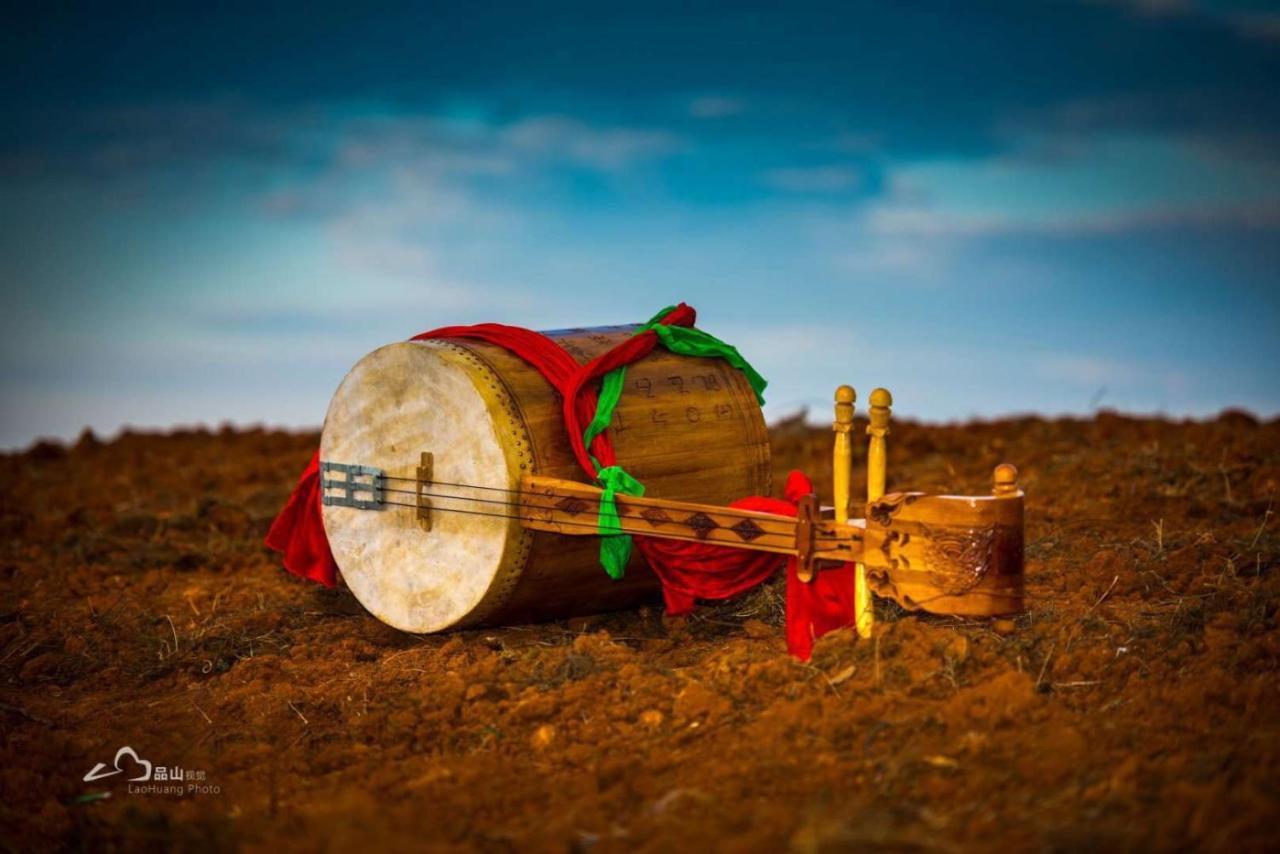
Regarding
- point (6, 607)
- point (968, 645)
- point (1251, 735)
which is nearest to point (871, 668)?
point (968, 645)

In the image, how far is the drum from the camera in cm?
641

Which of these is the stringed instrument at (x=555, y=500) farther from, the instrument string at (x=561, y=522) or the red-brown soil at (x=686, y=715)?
the red-brown soil at (x=686, y=715)

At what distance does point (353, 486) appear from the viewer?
23.0ft

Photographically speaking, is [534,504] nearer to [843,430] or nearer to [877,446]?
[843,430]

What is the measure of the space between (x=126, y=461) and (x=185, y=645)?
24.2 feet

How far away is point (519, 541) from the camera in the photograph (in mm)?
6352

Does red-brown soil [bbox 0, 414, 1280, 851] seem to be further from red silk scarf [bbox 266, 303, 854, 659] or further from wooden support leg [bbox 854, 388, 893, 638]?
wooden support leg [bbox 854, 388, 893, 638]

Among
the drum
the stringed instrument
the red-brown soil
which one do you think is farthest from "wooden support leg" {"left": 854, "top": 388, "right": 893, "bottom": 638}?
the drum

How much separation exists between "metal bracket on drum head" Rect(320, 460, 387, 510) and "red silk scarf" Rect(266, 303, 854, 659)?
0.71 meters

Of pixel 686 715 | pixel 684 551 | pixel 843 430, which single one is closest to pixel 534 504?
pixel 684 551

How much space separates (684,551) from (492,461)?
0.96 meters

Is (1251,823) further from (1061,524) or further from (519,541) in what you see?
(1061,524)

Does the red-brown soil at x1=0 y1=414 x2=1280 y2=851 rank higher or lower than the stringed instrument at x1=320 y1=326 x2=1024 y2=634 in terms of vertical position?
lower

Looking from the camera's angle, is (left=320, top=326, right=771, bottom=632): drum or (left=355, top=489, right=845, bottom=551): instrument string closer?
(left=355, top=489, right=845, bottom=551): instrument string
